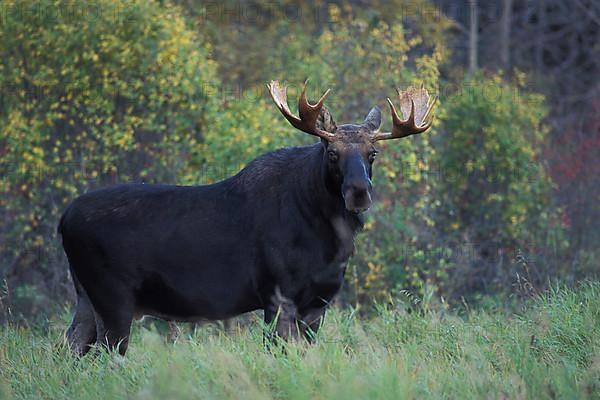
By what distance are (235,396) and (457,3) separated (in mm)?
18426

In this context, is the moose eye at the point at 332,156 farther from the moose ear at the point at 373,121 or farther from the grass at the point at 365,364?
the grass at the point at 365,364

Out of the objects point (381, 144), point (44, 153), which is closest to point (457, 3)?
point (381, 144)

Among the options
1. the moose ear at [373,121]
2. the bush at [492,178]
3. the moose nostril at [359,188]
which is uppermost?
the moose ear at [373,121]

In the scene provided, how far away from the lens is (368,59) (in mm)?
12266

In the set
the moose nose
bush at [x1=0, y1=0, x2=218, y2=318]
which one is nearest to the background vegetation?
bush at [x1=0, y1=0, x2=218, y2=318]

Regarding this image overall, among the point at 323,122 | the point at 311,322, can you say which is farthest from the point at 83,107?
the point at 311,322

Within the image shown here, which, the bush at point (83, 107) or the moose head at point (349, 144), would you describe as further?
the bush at point (83, 107)

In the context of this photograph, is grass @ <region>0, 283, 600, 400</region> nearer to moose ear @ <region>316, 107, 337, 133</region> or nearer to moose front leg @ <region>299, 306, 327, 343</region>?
moose front leg @ <region>299, 306, 327, 343</region>

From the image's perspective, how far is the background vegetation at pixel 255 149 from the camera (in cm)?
1107

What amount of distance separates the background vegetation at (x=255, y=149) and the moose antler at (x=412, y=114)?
3202 mm

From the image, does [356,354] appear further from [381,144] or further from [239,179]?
[381,144]

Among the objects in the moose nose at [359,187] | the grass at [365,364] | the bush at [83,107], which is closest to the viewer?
the grass at [365,364]

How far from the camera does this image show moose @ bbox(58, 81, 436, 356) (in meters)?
6.75

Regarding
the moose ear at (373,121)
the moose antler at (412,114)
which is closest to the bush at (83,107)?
the moose antler at (412,114)
